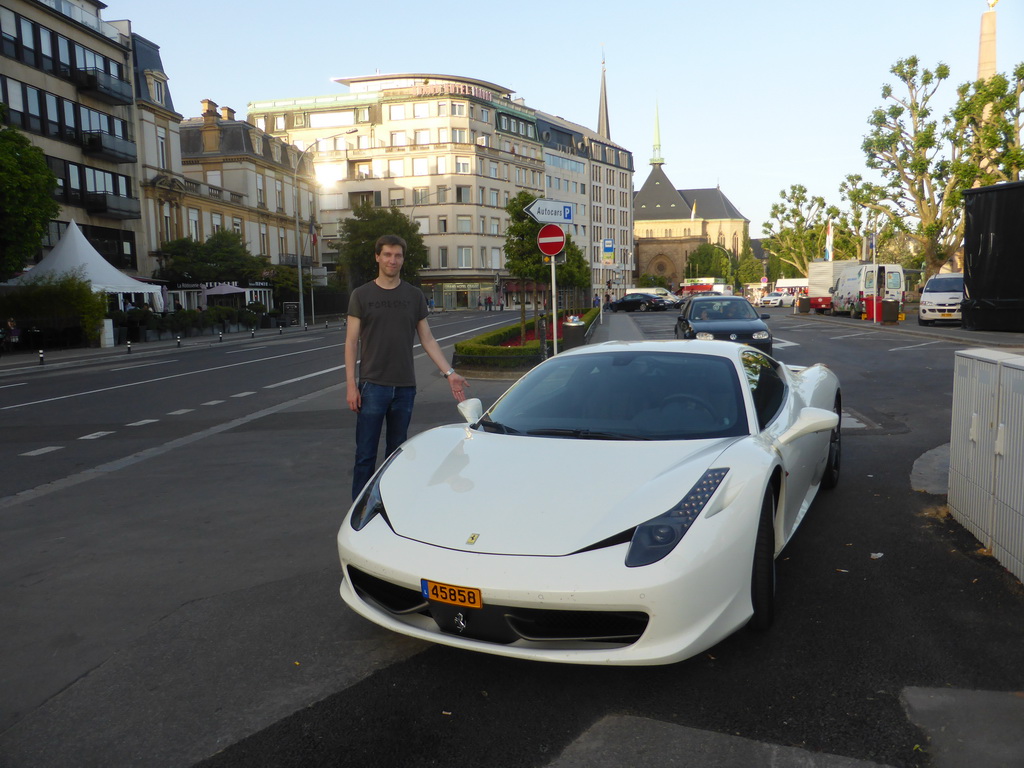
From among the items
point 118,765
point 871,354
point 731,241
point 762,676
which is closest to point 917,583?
point 762,676

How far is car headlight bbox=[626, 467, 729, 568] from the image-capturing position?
309 cm

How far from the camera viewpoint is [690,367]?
4711 millimetres

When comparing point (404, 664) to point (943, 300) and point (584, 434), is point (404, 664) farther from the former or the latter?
point (943, 300)

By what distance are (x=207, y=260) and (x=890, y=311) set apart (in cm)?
3288

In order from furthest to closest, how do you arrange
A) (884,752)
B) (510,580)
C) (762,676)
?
(762,676)
(510,580)
(884,752)

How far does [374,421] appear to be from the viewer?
5.59m

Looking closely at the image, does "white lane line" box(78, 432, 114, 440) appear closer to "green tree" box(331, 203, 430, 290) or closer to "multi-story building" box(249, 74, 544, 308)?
"green tree" box(331, 203, 430, 290)

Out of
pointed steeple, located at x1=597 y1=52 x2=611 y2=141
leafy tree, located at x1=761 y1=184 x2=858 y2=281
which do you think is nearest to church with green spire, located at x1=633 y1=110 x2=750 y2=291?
pointed steeple, located at x1=597 y1=52 x2=611 y2=141

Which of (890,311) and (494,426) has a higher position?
(494,426)

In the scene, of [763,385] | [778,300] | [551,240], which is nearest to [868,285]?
[551,240]

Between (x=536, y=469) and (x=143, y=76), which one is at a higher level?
(x=143, y=76)

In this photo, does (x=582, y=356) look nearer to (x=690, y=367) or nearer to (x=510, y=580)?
(x=690, y=367)

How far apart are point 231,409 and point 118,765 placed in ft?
32.1

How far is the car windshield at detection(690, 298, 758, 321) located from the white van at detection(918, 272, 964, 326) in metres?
13.9
